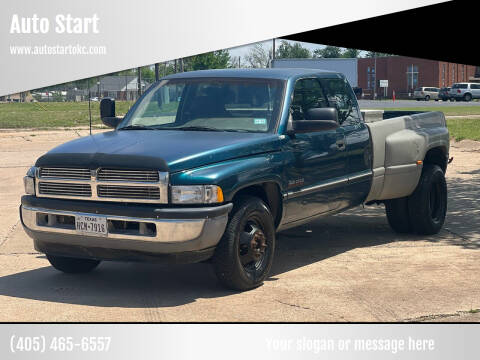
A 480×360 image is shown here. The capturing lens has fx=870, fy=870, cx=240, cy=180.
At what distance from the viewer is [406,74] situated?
3455 inches

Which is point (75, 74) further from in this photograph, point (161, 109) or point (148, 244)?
point (148, 244)

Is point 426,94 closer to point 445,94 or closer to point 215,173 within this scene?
point 445,94

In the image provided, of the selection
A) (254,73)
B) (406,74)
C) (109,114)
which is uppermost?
(406,74)

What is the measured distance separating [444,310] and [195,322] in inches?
73.3

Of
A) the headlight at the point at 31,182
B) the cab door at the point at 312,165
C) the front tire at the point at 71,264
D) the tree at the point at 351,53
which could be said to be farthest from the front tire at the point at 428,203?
the tree at the point at 351,53

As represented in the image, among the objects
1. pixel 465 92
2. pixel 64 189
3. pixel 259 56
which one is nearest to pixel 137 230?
pixel 64 189

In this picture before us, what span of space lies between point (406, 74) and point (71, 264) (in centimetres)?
8292

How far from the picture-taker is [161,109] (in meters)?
8.02

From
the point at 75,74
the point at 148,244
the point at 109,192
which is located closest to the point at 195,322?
the point at 148,244

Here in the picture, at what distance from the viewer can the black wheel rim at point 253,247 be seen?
273 inches

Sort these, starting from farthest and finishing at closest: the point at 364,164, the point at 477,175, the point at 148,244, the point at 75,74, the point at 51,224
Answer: the point at 75,74, the point at 477,175, the point at 364,164, the point at 51,224, the point at 148,244

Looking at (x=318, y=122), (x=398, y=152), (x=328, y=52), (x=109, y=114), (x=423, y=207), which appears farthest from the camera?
(x=328, y=52)

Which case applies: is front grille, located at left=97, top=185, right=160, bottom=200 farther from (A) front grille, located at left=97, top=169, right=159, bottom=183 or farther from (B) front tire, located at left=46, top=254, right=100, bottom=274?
(B) front tire, located at left=46, top=254, right=100, bottom=274

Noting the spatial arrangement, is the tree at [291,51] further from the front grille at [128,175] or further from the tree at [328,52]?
the front grille at [128,175]
